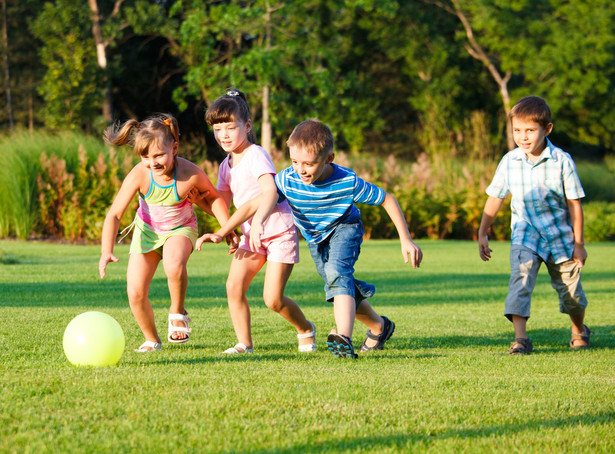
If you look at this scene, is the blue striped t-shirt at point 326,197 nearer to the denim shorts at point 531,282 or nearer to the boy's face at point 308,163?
the boy's face at point 308,163

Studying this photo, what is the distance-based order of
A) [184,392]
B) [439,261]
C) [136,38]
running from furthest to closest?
[136,38], [439,261], [184,392]

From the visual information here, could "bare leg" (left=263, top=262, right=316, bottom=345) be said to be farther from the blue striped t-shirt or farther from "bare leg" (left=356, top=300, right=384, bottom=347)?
"bare leg" (left=356, top=300, right=384, bottom=347)

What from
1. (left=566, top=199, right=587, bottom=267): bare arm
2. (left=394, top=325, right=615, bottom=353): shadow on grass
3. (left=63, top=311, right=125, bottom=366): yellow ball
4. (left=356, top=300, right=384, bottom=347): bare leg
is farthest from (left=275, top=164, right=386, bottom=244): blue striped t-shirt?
(left=566, top=199, right=587, bottom=267): bare arm

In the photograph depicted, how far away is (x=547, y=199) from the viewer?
5996 millimetres

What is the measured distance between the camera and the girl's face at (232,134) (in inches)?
216

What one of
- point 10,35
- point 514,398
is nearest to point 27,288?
point 514,398

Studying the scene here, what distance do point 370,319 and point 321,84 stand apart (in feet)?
73.5

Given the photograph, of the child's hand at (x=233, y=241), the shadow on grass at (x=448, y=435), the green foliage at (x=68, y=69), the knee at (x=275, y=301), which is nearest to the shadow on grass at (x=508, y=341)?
the knee at (x=275, y=301)

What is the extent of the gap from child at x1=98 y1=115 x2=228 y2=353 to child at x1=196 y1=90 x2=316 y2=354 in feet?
0.83

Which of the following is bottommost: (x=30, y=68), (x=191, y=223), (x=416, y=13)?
(x=191, y=223)

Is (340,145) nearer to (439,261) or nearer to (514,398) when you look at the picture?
(439,261)

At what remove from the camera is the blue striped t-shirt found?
209 inches

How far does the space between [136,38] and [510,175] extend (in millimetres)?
34884

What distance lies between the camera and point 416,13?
40469 millimetres
